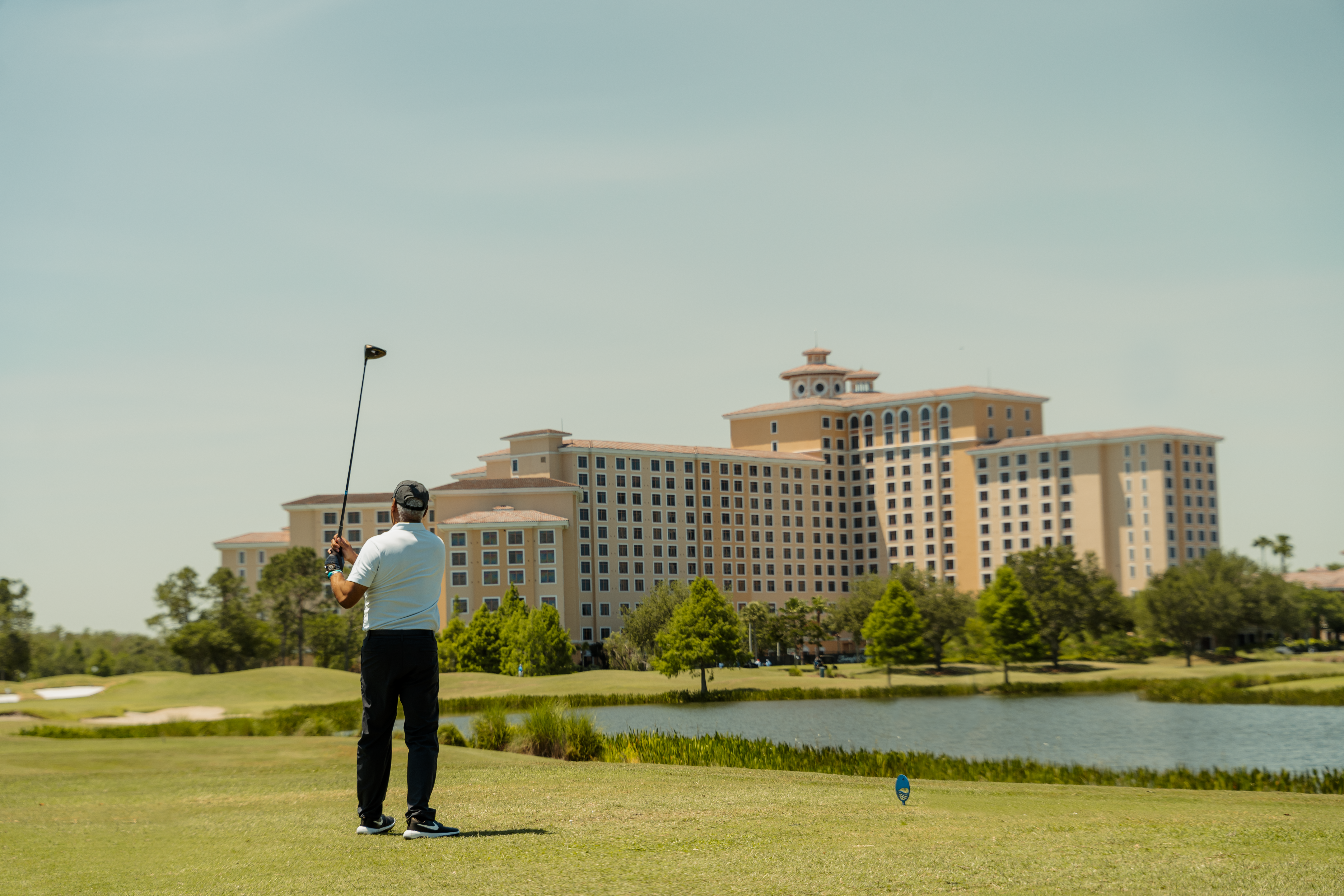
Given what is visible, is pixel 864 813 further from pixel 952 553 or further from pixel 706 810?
pixel 952 553

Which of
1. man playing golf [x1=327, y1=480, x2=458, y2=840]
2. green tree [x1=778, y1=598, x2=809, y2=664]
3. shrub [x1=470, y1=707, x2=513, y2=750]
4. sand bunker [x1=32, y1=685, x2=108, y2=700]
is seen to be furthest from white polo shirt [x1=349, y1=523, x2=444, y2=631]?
green tree [x1=778, y1=598, x2=809, y2=664]

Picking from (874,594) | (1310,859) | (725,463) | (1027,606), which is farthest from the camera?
(725,463)

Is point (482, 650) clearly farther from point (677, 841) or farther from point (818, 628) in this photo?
point (677, 841)

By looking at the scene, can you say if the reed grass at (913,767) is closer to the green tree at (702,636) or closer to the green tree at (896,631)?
the green tree at (702,636)

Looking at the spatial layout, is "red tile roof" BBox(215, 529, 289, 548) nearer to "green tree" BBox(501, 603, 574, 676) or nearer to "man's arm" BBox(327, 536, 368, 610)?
"green tree" BBox(501, 603, 574, 676)

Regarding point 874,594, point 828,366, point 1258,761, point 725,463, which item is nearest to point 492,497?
point 725,463

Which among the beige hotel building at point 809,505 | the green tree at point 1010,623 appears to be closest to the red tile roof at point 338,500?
the beige hotel building at point 809,505

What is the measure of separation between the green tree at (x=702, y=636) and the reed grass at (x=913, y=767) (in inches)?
2144

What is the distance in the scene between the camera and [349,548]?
9.50 meters

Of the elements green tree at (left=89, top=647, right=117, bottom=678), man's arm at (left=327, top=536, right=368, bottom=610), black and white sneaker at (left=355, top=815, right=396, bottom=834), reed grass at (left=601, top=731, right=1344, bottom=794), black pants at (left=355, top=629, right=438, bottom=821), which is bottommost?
green tree at (left=89, top=647, right=117, bottom=678)

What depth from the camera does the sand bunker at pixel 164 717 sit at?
161 feet

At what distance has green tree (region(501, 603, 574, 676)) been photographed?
91.7m

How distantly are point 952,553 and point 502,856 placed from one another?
140464mm

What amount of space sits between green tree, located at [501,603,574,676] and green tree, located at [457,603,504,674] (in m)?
1.84
